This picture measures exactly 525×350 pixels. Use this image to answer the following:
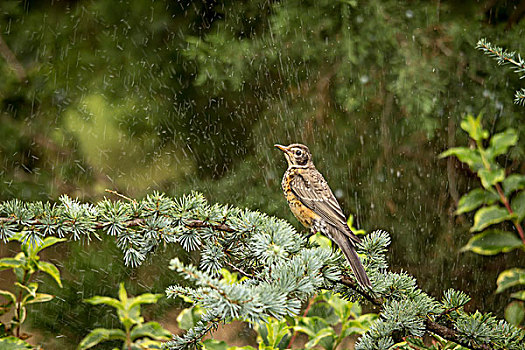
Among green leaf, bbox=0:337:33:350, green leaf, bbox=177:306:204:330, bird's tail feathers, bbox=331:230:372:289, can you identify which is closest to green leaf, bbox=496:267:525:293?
bird's tail feathers, bbox=331:230:372:289

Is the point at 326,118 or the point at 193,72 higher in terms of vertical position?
the point at 193,72

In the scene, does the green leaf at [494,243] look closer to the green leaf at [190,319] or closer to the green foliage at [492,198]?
the green foliage at [492,198]

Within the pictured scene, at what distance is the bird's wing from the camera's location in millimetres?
1682

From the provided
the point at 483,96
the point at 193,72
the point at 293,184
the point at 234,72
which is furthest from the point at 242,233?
the point at 193,72

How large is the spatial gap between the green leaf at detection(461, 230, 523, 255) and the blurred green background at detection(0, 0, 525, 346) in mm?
2342

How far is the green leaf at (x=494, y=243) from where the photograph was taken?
2.16 ft

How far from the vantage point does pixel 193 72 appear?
11.8 feet

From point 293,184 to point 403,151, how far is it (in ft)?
5.77

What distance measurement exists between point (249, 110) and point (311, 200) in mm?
1887

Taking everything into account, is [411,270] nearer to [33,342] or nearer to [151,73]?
[151,73]

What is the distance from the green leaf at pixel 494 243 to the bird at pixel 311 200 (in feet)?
2.44

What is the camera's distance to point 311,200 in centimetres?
179

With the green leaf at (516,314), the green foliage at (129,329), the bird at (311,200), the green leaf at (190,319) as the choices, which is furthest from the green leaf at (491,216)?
the green leaf at (190,319)

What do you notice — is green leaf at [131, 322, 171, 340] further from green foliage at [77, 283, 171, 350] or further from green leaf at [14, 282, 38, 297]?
green leaf at [14, 282, 38, 297]
